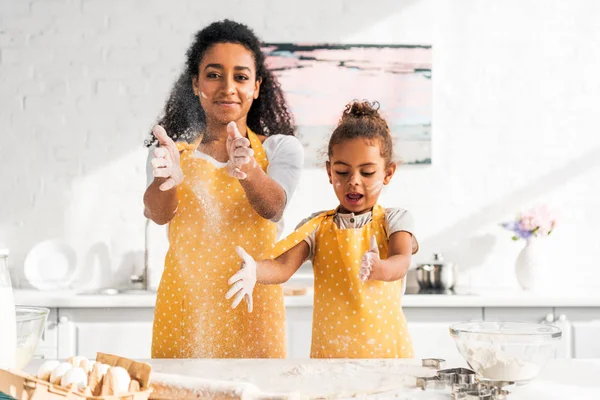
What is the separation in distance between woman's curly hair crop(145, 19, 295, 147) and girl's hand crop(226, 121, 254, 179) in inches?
2.8

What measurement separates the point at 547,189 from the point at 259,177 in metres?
1.66

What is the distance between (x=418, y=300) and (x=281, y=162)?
0.84 meters

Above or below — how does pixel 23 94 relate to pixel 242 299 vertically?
above

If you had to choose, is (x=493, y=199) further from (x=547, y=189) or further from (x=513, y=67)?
(x=513, y=67)

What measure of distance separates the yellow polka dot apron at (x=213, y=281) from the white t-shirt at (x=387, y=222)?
0.36 feet

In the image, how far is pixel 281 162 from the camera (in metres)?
1.64

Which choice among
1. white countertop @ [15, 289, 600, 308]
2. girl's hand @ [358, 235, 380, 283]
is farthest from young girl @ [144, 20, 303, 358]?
white countertop @ [15, 289, 600, 308]

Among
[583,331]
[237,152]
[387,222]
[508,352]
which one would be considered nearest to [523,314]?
[583,331]

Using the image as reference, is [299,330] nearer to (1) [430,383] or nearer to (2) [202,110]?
(2) [202,110]

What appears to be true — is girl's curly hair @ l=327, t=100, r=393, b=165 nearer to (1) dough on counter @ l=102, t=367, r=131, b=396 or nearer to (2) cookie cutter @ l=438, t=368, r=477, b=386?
(2) cookie cutter @ l=438, t=368, r=477, b=386

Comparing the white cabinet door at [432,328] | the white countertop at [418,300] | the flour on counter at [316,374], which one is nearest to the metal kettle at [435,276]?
the white countertop at [418,300]

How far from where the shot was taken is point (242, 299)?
5.16 feet

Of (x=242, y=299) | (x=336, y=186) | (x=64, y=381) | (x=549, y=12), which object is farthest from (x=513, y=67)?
(x=64, y=381)

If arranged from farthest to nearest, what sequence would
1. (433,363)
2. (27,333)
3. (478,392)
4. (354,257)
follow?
(354,257)
(433,363)
(27,333)
(478,392)
